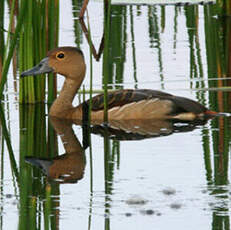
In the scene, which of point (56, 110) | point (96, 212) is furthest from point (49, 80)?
point (96, 212)

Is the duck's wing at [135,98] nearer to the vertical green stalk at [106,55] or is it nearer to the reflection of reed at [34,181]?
the vertical green stalk at [106,55]

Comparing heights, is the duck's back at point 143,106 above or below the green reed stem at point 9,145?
above

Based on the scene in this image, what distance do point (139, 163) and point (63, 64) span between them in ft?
9.40

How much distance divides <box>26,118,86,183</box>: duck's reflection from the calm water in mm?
29

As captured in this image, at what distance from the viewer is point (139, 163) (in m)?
9.00

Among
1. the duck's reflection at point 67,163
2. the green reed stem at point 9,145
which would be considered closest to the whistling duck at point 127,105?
the green reed stem at point 9,145

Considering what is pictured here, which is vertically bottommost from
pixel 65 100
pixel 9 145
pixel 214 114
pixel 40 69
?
pixel 9 145

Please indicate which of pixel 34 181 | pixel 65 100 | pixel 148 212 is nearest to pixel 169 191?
pixel 148 212

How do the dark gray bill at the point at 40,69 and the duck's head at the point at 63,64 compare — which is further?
the duck's head at the point at 63,64

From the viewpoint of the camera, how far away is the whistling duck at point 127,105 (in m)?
10.9

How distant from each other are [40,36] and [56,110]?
0.79 meters

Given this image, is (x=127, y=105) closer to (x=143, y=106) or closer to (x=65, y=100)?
(x=143, y=106)

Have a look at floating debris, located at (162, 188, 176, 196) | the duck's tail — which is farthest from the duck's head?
A: floating debris, located at (162, 188, 176, 196)

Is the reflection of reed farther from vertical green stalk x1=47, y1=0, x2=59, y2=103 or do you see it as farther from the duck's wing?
the duck's wing
